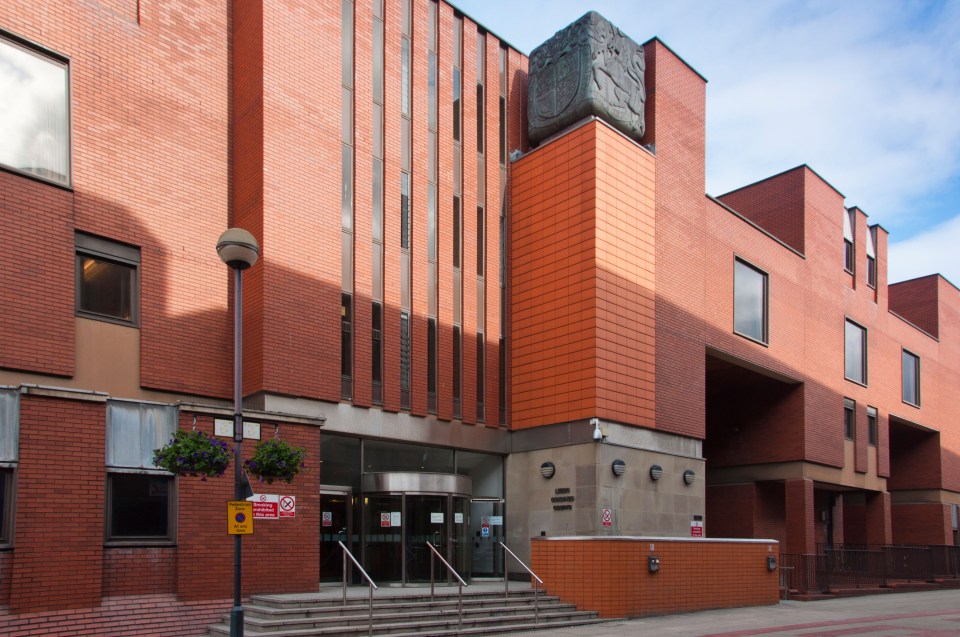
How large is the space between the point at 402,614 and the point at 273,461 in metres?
3.97

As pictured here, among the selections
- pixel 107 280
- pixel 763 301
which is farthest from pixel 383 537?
pixel 763 301

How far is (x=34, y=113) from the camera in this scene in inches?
632

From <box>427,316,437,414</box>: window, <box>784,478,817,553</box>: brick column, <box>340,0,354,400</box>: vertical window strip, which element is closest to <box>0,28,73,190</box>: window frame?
<box>340,0,354,400</box>: vertical window strip

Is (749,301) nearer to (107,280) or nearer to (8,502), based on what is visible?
(107,280)

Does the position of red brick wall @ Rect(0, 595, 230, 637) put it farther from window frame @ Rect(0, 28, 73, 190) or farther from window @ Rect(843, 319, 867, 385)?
window @ Rect(843, 319, 867, 385)

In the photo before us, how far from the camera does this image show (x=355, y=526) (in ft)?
64.5

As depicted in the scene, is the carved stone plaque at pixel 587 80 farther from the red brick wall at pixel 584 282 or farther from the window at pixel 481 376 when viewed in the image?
the window at pixel 481 376

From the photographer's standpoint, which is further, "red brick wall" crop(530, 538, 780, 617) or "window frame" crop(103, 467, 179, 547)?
"red brick wall" crop(530, 538, 780, 617)

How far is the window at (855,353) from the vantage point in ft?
112

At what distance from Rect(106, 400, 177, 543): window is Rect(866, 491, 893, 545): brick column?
29.9 m

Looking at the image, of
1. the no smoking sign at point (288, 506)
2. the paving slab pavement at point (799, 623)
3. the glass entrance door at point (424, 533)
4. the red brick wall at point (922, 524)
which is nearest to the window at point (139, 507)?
the no smoking sign at point (288, 506)

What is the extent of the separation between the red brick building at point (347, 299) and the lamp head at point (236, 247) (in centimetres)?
420

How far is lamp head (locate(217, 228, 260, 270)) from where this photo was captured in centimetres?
1158

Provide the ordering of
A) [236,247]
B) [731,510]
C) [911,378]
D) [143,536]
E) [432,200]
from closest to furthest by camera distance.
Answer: [236,247]
[143,536]
[432,200]
[731,510]
[911,378]
